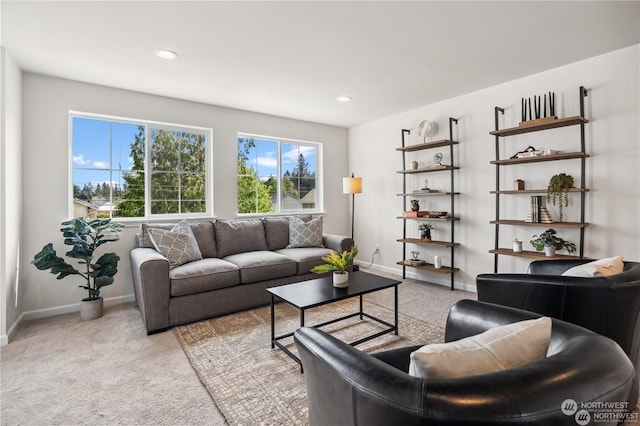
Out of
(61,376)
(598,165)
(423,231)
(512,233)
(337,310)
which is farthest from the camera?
(423,231)

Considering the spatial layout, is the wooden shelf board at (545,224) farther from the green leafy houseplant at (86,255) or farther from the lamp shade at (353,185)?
the green leafy houseplant at (86,255)

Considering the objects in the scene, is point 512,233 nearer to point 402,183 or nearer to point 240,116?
point 402,183

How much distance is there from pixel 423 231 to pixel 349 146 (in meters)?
2.18

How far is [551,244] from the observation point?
10.3 feet

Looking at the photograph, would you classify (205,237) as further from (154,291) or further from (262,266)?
(154,291)

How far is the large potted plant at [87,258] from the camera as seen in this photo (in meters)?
2.90

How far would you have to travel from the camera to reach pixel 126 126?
3.75 meters

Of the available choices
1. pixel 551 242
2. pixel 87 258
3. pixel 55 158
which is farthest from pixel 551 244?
pixel 55 158

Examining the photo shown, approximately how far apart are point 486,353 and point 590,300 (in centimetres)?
123

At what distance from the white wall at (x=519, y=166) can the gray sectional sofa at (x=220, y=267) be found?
1430mm

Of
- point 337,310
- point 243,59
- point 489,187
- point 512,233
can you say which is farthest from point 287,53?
point 512,233

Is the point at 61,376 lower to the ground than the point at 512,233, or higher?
Result: lower

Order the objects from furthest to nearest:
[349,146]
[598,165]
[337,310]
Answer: [349,146], [337,310], [598,165]

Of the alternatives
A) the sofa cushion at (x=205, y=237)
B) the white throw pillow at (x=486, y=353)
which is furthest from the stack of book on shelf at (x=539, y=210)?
the sofa cushion at (x=205, y=237)
